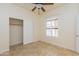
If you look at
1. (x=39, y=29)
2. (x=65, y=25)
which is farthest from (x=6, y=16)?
(x=65, y=25)

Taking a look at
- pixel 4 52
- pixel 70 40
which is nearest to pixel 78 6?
pixel 70 40

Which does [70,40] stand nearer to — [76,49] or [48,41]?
[76,49]

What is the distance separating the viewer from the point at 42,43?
1641 mm

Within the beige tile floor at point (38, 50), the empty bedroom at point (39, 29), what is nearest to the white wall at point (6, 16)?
the empty bedroom at point (39, 29)

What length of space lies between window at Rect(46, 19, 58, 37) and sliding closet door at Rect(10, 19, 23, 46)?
0.42 metres

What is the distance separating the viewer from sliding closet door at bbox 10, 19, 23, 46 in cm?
155

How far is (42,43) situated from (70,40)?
43 cm

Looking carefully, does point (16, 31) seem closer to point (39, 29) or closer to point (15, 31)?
point (15, 31)

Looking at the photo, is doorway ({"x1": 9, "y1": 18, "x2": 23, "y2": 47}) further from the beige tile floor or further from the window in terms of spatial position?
the window

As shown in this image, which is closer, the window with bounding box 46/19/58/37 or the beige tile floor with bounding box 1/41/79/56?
the beige tile floor with bounding box 1/41/79/56

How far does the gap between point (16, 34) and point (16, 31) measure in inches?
1.8

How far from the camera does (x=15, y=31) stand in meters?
1.61

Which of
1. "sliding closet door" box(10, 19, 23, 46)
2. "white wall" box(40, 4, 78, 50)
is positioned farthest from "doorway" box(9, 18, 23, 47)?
"white wall" box(40, 4, 78, 50)

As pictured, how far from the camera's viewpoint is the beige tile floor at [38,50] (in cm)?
147
